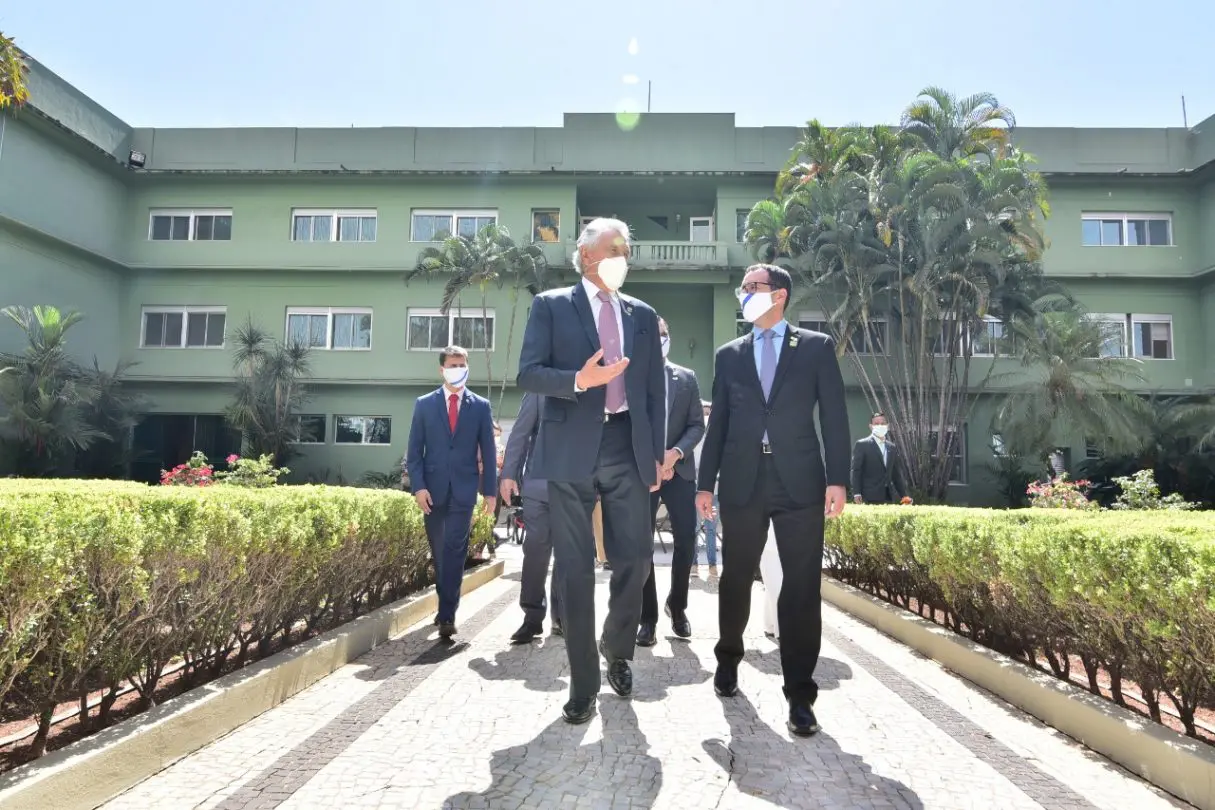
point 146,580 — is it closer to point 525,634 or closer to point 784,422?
point 784,422

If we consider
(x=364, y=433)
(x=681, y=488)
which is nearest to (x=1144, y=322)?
(x=364, y=433)

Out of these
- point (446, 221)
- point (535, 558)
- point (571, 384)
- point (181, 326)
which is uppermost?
point (446, 221)

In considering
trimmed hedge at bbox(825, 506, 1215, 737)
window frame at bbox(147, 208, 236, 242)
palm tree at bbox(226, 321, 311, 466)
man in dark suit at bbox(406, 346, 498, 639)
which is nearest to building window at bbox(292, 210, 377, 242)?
window frame at bbox(147, 208, 236, 242)

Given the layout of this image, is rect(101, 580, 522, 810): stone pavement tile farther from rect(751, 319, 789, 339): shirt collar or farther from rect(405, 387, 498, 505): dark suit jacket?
rect(751, 319, 789, 339): shirt collar

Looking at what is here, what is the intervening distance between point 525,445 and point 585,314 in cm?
210

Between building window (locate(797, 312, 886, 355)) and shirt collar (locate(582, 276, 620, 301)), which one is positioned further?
building window (locate(797, 312, 886, 355))

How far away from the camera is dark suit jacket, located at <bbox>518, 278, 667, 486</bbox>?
3641mm

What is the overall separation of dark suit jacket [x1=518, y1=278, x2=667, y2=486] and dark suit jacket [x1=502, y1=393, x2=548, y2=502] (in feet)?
5.56

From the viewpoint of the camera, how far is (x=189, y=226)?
27672mm

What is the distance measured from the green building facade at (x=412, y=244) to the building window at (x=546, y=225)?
65mm

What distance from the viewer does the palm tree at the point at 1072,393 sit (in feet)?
72.3

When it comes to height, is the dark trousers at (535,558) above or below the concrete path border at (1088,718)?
above

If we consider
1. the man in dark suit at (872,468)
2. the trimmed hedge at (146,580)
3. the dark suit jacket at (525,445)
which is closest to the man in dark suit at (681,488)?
the dark suit jacket at (525,445)

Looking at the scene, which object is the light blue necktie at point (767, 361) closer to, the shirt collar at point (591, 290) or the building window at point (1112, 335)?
the shirt collar at point (591, 290)
